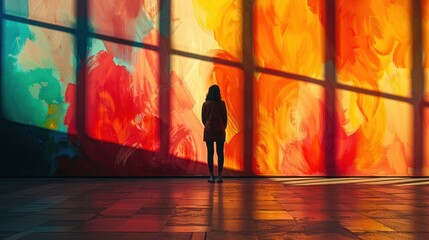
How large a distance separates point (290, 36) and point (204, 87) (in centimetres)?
200

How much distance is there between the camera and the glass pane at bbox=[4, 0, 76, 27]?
1127cm

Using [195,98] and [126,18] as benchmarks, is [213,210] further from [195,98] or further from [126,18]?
[126,18]

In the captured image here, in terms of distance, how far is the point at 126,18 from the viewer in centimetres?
1132

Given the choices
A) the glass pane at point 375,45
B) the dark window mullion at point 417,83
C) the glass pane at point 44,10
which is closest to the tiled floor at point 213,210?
the dark window mullion at point 417,83

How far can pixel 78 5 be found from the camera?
11.3 metres

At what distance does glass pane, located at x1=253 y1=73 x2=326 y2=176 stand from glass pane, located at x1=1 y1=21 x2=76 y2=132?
3757 mm

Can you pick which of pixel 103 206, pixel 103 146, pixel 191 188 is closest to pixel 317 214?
pixel 103 206

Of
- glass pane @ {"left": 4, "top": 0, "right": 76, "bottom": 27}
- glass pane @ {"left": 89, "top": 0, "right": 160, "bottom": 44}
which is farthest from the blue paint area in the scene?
glass pane @ {"left": 89, "top": 0, "right": 160, "bottom": 44}

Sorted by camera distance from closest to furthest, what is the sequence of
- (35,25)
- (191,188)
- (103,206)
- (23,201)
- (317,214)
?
1. (317,214)
2. (103,206)
3. (23,201)
4. (191,188)
5. (35,25)

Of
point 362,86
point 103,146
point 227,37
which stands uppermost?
point 227,37

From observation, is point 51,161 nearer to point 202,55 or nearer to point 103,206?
point 202,55

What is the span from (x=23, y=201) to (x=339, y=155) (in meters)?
6.47

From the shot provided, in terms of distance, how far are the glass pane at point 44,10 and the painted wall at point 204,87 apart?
0.07 feet

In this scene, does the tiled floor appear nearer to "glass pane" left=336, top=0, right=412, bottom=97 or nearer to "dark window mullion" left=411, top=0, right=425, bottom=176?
"dark window mullion" left=411, top=0, right=425, bottom=176
